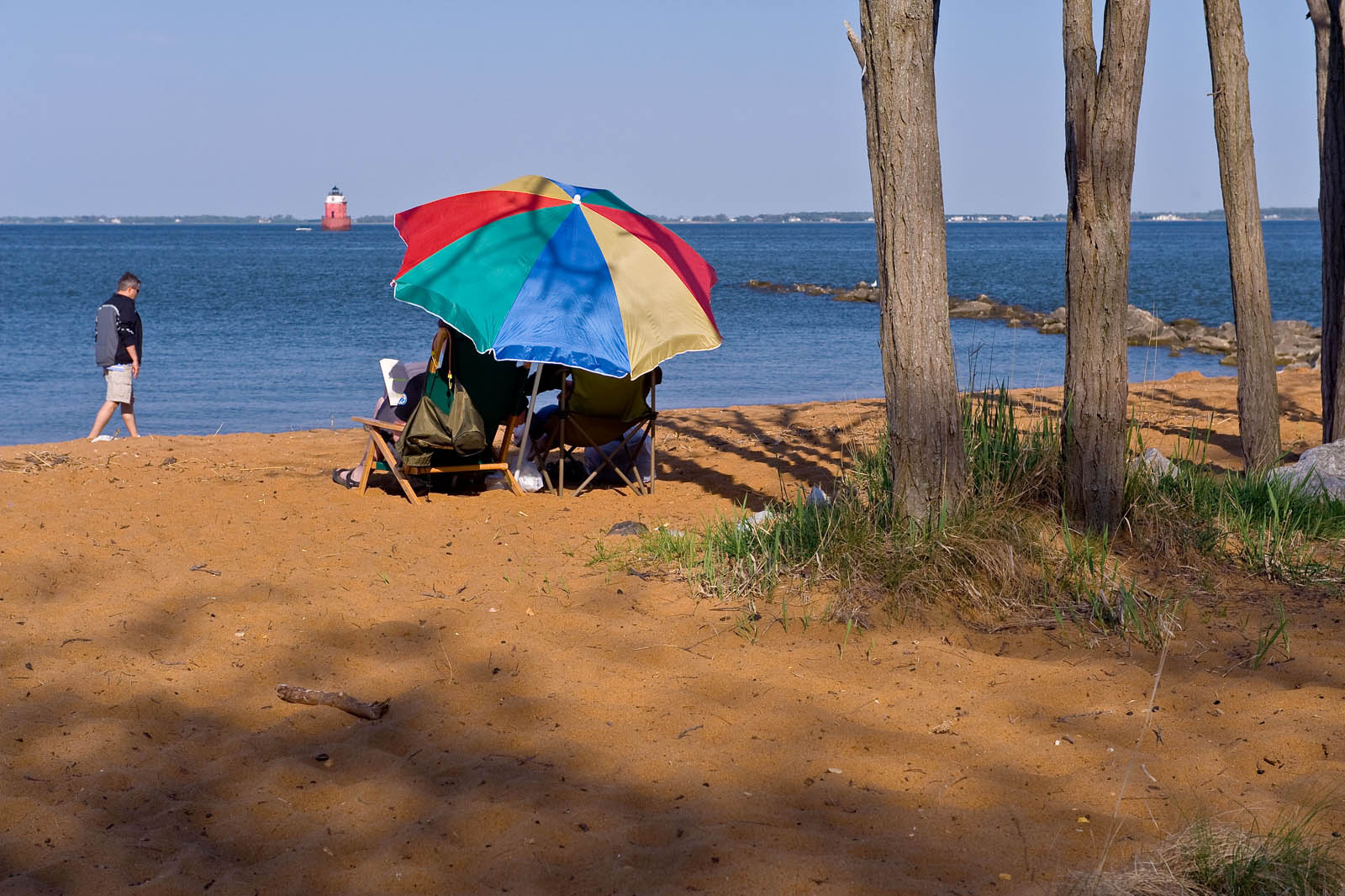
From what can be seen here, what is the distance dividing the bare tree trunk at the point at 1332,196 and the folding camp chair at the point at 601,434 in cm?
444

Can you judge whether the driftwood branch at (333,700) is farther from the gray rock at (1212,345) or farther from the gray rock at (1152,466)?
the gray rock at (1212,345)

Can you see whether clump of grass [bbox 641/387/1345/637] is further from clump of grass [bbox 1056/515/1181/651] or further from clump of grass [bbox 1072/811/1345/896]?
clump of grass [bbox 1072/811/1345/896]

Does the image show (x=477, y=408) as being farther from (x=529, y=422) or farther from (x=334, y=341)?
(x=334, y=341)

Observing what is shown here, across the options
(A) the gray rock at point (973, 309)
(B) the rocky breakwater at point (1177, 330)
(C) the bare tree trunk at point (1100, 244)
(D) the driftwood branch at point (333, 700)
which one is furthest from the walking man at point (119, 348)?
(A) the gray rock at point (973, 309)

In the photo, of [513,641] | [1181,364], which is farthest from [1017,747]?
[1181,364]

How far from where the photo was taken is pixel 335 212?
446 ft

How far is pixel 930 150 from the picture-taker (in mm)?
4848

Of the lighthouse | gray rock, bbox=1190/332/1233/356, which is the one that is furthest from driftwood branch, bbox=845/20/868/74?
the lighthouse

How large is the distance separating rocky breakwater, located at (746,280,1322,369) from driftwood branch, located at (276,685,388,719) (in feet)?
45.4

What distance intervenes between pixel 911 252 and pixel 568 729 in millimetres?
2533

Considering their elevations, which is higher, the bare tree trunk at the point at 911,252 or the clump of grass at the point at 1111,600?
the bare tree trunk at the point at 911,252

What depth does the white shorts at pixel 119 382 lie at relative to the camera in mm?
9922

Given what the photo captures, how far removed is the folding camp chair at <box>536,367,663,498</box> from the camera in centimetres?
714

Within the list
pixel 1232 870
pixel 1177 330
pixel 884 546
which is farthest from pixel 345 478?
pixel 1177 330
